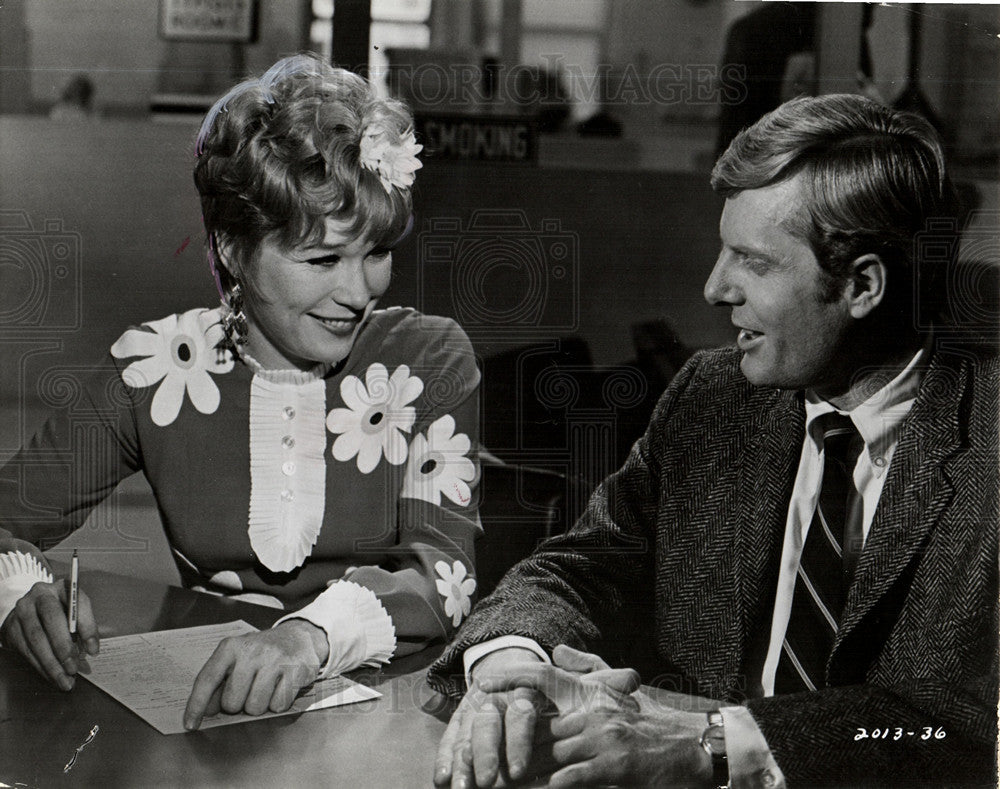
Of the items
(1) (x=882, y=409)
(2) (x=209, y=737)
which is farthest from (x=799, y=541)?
(2) (x=209, y=737)

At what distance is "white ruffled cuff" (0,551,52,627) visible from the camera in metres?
2.31

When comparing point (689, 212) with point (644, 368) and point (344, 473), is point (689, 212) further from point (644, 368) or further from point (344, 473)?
point (344, 473)

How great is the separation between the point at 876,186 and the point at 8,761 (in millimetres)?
2228

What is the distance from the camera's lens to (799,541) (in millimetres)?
2248

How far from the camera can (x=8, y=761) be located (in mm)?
2256

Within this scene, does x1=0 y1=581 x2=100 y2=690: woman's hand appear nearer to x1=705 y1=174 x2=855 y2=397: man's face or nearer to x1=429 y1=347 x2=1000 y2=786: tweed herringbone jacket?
x1=429 y1=347 x2=1000 y2=786: tweed herringbone jacket

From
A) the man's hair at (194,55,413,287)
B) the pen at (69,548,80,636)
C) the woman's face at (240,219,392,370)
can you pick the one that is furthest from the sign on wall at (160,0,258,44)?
the pen at (69,548,80,636)

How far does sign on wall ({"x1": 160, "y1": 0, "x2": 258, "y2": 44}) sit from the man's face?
1124mm

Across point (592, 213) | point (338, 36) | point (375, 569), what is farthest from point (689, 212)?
point (375, 569)

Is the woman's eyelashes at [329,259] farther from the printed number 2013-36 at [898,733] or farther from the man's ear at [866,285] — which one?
the printed number 2013-36 at [898,733]

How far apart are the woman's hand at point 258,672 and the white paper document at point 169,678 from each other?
21 mm

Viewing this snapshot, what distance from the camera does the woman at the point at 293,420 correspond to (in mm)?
2205

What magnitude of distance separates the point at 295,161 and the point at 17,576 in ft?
3.67

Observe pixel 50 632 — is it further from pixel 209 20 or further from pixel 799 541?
pixel 799 541
